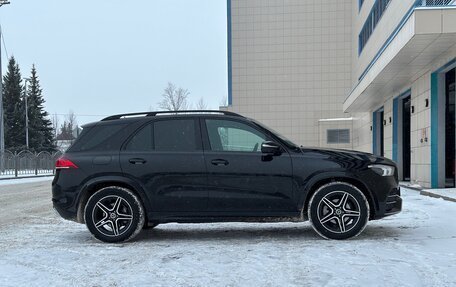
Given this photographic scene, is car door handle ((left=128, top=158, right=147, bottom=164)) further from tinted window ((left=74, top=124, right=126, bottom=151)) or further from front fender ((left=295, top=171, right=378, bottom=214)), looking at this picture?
front fender ((left=295, top=171, right=378, bottom=214))

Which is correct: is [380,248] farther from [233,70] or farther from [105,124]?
[233,70]

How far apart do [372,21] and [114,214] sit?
71.3 feet

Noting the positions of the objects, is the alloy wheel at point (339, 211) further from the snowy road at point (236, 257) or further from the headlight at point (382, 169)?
the headlight at point (382, 169)

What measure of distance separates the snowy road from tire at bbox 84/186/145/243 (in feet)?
0.62

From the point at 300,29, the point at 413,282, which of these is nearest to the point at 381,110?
the point at 300,29

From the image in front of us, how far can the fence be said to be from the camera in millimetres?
27812

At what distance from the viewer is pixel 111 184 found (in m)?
5.83

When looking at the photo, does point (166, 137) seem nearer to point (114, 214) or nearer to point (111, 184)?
point (111, 184)

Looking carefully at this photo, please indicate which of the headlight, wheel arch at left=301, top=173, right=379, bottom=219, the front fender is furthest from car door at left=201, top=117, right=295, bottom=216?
the headlight

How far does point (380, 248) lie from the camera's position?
16.8 feet

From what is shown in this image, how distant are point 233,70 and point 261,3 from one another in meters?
6.17

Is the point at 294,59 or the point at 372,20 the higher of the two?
the point at 294,59

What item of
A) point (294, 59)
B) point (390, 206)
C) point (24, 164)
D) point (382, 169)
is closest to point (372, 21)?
point (294, 59)

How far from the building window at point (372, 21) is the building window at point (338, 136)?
6957mm
